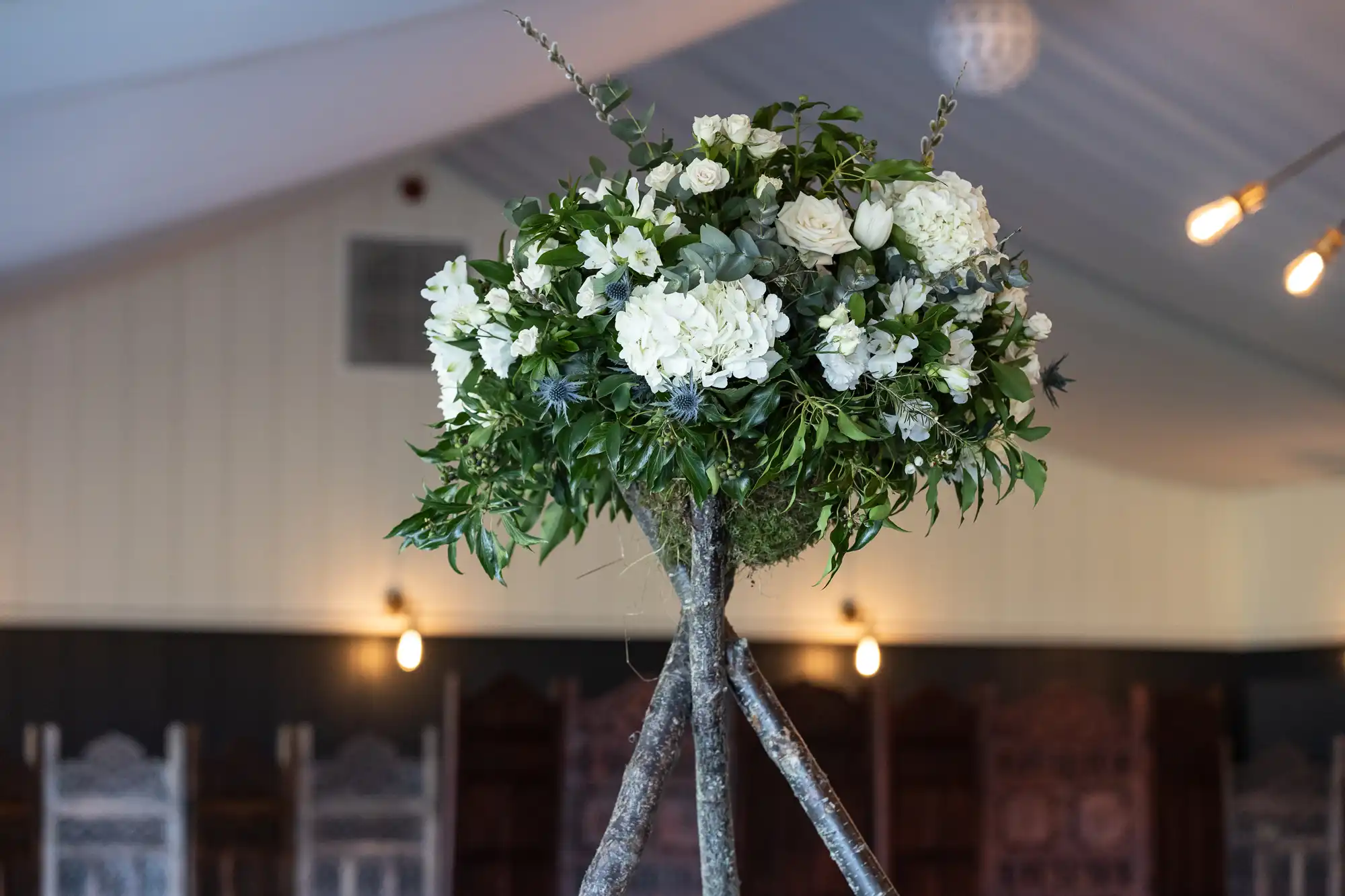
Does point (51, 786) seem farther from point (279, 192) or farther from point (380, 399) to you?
point (380, 399)

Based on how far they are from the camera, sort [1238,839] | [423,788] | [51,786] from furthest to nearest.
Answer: [1238,839]
[423,788]
[51,786]

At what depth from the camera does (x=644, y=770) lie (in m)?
1.14

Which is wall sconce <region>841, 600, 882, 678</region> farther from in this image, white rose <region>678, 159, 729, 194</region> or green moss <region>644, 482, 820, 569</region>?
white rose <region>678, 159, 729, 194</region>

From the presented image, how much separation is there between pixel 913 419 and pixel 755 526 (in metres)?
0.16

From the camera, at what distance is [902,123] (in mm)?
5215

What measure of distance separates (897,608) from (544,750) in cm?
286

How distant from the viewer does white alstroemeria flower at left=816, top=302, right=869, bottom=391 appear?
104 centimetres

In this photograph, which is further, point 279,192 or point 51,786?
point 279,192

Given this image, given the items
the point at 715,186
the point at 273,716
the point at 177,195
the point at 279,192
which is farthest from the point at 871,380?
the point at 273,716

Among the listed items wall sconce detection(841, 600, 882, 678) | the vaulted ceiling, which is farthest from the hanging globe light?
wall sconce detection(841, 600, 882, 678)

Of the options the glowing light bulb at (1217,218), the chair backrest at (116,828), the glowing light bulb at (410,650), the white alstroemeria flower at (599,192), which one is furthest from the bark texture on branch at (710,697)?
the glowing light bulb at (410,650)

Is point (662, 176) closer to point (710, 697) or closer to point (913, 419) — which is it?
point (913, 419)

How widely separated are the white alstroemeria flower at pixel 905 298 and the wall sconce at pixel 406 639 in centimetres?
616

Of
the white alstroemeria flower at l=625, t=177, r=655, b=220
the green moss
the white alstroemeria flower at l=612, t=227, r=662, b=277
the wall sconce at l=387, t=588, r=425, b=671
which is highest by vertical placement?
the white alstroemeria flower at l=625, t=177, r=655, b=220
